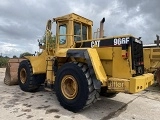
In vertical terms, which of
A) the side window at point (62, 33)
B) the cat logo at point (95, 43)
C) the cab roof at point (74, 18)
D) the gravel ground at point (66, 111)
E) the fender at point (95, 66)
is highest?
the cab roof at point (74, 18)

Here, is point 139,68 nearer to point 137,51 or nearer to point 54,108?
point 137,51

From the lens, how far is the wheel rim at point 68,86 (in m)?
5.60

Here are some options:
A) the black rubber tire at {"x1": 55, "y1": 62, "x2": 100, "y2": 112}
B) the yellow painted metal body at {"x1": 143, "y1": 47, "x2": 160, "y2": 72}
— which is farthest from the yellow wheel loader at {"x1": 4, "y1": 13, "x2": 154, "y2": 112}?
the yellow painted metal body at {"x1": 143, "y1": 47, "x2": 160, "y2": 72}

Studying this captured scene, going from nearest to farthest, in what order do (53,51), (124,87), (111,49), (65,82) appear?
(124,87)
(111,49)
(65,82)
(53,51)

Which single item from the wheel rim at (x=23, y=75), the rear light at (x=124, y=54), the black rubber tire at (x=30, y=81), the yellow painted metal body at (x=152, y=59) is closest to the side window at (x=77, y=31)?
the rear light at (x=124, y=54)

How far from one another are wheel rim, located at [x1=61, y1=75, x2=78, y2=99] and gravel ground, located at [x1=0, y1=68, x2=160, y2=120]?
420 mm

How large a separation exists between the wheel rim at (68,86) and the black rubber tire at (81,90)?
3.8 inches

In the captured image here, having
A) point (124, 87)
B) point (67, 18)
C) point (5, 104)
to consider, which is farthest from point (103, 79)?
point (5, 104)

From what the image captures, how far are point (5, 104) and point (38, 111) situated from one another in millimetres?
1182

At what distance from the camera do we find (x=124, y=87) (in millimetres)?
4961

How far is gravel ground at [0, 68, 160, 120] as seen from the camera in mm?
5082

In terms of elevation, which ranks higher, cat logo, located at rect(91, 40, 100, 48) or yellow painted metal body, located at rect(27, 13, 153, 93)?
cat logo, located at rect(91, 40, 100, 48)

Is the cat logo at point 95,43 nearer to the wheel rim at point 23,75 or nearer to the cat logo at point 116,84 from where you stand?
the cat logo at point 116,84

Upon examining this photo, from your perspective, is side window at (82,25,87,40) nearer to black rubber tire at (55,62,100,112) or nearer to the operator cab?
the operator cab
